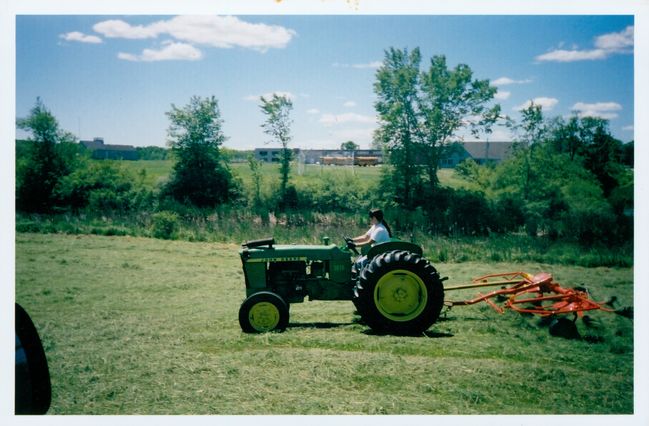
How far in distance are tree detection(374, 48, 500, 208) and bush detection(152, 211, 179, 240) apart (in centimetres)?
562

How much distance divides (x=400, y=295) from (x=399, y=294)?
0.05 ft

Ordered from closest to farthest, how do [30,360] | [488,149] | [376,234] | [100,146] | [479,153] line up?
A: 1. [30,360]
2. [376,234]
3. [100,146]
4. [479,153]
5. [488,149]

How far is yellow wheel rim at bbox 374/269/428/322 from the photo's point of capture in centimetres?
531

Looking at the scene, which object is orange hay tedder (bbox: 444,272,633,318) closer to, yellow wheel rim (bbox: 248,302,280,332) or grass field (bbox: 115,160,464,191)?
yellow wheel rim (bbox: 248,302,280,332)

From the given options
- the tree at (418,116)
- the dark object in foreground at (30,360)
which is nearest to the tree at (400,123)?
the tree at (418,116)

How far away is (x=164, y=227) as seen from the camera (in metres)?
11.3

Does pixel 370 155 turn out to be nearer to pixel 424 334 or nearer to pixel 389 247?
pixel 389 247

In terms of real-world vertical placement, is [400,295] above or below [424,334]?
above

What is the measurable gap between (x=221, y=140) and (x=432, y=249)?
602cm

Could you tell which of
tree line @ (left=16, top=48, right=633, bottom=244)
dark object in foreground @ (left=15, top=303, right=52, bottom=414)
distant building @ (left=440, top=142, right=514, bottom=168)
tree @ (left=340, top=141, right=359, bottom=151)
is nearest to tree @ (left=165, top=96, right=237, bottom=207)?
tree line @ (left=16, top=48, right=633, bottom=244)

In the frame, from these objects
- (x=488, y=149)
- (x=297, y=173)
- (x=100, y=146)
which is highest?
(x=488, y=149)

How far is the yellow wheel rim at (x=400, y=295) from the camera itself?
5.31 meters

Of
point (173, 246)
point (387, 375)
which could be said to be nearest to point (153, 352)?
point (387, 375)

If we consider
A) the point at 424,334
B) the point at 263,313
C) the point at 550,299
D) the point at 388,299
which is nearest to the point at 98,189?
the point at 263,313
